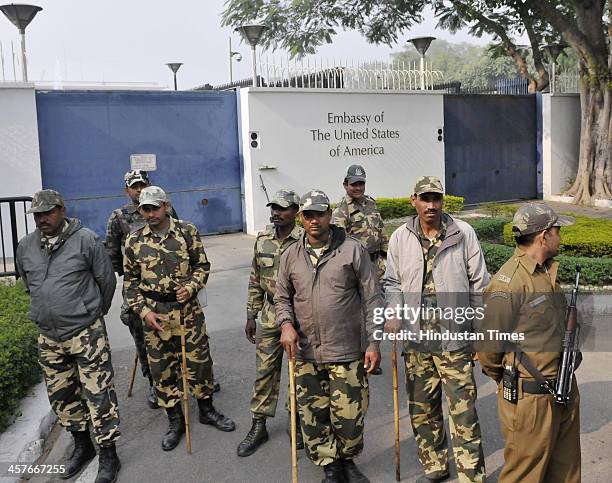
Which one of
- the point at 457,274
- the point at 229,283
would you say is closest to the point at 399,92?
the point at 229,283

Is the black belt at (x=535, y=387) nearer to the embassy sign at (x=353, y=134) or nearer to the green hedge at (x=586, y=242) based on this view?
the green hedge at (x=586, y=242)

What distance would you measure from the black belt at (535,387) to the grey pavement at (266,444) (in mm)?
1095

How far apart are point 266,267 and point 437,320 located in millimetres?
1304

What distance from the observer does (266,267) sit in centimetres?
458

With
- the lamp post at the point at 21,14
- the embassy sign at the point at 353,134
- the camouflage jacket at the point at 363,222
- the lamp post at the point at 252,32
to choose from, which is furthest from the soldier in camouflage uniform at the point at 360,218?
the embassy sign at the point at 353,134

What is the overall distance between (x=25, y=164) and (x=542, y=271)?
10504 mm

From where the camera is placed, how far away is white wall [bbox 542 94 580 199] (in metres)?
17.9

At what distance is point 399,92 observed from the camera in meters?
15.2

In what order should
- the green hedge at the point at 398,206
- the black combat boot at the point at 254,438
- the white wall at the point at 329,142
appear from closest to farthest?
the black combat boot at the point at 254,438, the white wall at the point at 329,142, the green hedge at the point at 398,206

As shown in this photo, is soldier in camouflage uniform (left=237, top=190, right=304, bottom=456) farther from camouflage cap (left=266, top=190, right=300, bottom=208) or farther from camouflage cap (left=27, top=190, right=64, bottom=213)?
camouflage cap (left=27, top=190, right=64, bottom=213)

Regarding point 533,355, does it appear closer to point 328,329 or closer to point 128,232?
point 328,329

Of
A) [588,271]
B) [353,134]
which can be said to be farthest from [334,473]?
[353,134]

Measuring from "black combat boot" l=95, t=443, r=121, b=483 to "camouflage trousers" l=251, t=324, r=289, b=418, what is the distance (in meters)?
0.95

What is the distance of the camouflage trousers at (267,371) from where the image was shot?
14.8 ft
